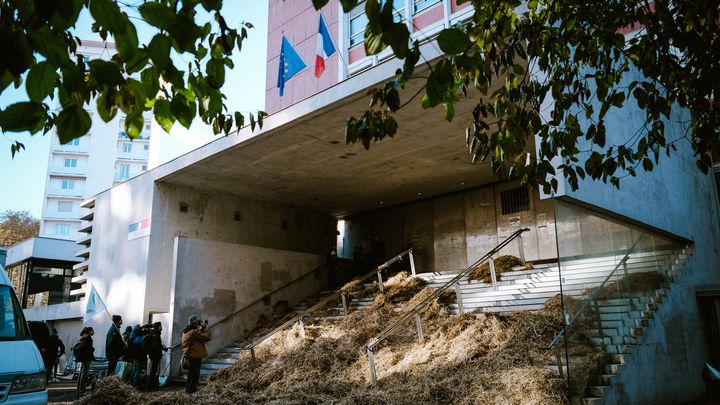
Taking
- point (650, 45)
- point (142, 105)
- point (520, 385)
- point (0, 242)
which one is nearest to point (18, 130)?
point (142, 105)

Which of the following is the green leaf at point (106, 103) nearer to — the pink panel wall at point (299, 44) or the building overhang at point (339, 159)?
the building overhang at point (339, 159)

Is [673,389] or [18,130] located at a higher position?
[18,130]

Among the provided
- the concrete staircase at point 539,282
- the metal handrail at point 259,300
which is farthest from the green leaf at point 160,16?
the metal handrail at point 259,300

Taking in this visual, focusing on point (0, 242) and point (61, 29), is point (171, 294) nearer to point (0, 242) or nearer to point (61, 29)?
point (61, 29)

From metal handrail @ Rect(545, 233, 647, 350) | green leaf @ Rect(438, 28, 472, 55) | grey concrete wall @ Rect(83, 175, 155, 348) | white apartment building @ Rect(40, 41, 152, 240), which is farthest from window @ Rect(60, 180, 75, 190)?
green leaf @ Rect(438, 28, 472, 55)

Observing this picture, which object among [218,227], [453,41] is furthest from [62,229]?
[453,41]

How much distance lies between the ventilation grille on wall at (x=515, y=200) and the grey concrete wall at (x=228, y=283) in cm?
700

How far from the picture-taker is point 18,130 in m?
2.12

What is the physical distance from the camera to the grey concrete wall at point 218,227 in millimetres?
15664

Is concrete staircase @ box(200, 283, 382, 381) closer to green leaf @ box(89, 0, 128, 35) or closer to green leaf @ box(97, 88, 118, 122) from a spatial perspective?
green leaf @ box(97, 88, 118, 122)

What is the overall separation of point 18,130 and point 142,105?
730 mm

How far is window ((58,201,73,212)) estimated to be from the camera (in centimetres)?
6375

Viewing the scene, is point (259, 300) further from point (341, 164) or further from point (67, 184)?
point (67, 184)

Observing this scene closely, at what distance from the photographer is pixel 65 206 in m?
64.0
